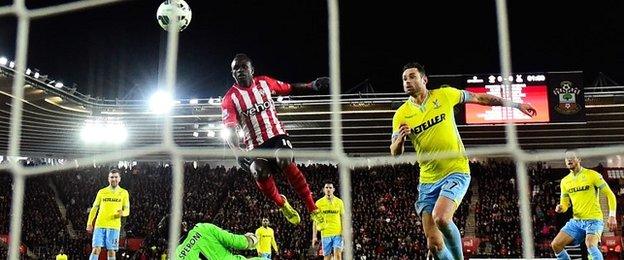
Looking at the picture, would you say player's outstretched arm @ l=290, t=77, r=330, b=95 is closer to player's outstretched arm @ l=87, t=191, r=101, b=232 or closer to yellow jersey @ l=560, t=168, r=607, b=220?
yellow jersey @ l=560, t=168, r=607, b=220

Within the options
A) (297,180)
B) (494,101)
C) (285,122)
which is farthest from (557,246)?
(285,122)

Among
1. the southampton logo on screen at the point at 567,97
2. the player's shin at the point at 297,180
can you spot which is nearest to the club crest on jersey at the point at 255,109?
the player's shin at the point at 297,180

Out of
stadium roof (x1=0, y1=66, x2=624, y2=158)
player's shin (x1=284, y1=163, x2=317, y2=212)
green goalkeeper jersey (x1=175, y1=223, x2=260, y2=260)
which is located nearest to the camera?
player's shin (x1=284, y1=163, x2=317, y2=212)

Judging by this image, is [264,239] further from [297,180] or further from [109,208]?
[297,180]

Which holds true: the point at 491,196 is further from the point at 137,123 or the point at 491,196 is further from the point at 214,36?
the point at 137,123

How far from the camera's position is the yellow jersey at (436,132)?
397 centimetres

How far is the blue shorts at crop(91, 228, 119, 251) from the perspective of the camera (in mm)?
7715

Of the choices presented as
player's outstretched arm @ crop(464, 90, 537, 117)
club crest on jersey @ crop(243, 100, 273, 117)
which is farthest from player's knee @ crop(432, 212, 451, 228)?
club crest on jersey @ crop(243, 100, 273, 117)

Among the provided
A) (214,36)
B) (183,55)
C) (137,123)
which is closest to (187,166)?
(137,123)

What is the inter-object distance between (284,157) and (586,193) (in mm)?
3651

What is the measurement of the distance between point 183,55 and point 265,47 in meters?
2.17

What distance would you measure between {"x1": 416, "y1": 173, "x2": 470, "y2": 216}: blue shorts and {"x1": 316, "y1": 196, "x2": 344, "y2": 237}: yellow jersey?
4380 mm

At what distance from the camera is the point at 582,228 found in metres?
6.28

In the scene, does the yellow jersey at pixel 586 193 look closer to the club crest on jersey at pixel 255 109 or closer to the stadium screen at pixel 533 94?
the club crest on jersey at pixel 255 109
